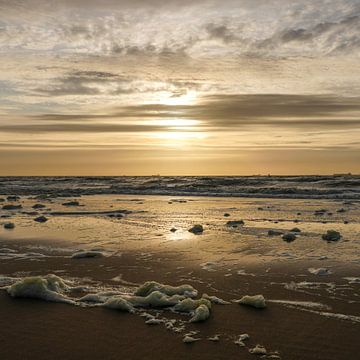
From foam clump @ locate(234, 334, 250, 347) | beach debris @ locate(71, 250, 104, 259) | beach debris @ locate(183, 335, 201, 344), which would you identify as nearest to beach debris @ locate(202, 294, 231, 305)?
foam clump @ locate(234, 334, 250, 347)

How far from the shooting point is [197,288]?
9.65 m

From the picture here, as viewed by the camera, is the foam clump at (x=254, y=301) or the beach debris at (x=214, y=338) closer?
the beach debris at (x=214, y=338)

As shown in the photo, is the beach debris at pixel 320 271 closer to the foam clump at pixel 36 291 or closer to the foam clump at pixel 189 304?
the foam clump at pixel 189 304

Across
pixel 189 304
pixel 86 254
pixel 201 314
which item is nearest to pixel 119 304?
pixel 189 304

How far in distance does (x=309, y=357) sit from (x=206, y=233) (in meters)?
11.5

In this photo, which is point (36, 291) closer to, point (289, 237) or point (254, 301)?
point (254, 301)

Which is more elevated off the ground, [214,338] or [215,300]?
[215,300]

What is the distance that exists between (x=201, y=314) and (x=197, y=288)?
1942mm

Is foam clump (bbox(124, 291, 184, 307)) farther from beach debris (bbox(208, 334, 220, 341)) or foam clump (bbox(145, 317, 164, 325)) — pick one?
beach debris (bbox(208, 334, 220, 341))

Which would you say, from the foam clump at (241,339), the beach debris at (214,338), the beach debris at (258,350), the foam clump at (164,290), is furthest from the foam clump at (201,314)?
the beach debris at (258,350)

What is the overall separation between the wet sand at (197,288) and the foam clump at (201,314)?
198 mm

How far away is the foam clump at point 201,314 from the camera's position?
301 inches

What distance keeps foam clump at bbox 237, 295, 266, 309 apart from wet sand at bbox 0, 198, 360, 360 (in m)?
0.14

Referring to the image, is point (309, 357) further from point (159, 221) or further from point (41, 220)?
point (41, 220)
